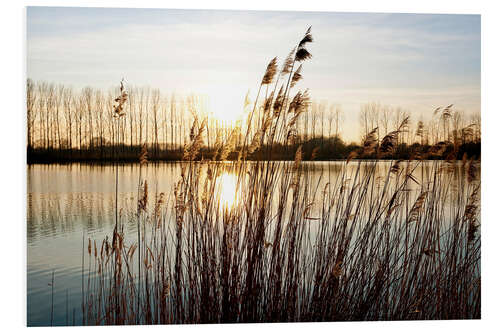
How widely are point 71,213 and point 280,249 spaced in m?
1.51

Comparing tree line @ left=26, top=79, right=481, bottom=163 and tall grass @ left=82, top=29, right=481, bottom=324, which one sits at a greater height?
tree line @ left=26, top=79, right=481, bottom=163

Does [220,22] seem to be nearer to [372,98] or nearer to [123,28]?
[123,28]

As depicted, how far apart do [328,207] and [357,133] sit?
714mm

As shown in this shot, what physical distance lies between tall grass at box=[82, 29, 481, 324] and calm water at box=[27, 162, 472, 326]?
0.09m

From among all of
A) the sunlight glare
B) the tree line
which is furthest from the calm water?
the tree line

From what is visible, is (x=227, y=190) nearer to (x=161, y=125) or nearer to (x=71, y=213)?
(x=161, y=125)

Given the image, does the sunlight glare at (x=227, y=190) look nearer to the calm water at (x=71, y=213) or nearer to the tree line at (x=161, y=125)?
the calm water at (x=71, y=213)

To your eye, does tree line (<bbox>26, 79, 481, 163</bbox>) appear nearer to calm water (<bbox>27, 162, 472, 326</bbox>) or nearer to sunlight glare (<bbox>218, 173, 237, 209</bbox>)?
calm water (<bbox>27, 162, 472, 326</bbox>)

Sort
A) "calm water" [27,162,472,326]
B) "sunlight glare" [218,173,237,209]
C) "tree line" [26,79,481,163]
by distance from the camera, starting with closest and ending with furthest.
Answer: "sunlight glare" [218,173,237,209] < "calm water" [27,162,472,326] < "tree line" [26,79,481,163]

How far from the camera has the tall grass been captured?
3.56 m

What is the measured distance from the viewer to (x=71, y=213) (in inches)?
153

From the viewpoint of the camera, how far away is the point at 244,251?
3568 millimetres

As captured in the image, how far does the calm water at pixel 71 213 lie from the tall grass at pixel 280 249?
0.28 feet

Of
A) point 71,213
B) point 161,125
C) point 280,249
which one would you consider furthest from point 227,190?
point 71,213
